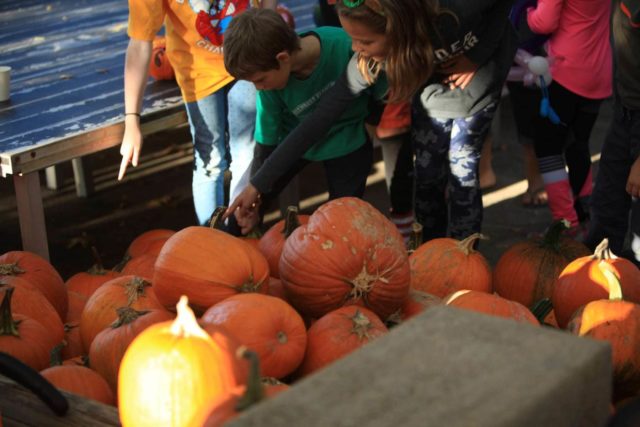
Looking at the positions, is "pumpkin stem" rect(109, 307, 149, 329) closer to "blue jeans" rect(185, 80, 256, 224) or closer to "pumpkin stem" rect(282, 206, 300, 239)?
"pumpkin stem" rect(282, 206, 300, 239)

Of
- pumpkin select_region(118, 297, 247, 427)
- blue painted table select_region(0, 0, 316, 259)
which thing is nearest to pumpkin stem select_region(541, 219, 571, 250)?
pumpkin select_region(118, 297, 247, 427)

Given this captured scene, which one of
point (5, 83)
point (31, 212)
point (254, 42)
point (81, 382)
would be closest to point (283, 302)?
point (81, 382)

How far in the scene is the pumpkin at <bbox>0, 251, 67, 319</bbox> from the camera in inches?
111

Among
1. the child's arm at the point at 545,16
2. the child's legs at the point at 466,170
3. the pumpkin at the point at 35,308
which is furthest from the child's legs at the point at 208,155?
the pumpkin at the point at 35,308

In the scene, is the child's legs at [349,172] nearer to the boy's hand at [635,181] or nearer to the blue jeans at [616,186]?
the blue jeans at [616,186]

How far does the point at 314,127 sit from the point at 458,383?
2.21 m

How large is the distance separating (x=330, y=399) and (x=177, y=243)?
129 cm

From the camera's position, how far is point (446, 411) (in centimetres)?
119

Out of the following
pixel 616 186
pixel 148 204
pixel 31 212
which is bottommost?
pixel 148 204

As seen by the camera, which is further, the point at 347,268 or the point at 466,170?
the point at 466,170

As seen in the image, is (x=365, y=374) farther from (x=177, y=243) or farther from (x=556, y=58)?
(x=556, y=58)

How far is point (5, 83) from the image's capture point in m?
4.61

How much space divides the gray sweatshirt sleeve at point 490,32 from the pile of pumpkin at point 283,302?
90 cm

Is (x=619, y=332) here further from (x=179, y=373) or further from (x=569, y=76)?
(x=569, y=76)
